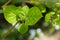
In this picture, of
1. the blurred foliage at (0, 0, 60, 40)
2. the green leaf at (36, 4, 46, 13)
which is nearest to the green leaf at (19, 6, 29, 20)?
the blurred foliage at (0, 0, 60, 40)

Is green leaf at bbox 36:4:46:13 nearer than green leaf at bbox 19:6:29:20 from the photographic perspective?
No

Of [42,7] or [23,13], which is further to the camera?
[42,7]

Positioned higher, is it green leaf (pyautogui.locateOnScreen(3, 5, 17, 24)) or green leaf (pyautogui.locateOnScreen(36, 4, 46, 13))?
green leaf (pyautogui.locateOnScreen(3, 5, 17, 24))

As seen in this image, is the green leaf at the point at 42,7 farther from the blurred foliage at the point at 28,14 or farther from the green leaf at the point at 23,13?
the green leaf at the point at 23,13

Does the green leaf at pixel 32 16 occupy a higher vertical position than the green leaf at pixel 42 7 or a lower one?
higher

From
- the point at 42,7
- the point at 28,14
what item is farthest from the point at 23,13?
the point at 42,7

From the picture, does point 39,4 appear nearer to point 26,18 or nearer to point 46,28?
point 26,18

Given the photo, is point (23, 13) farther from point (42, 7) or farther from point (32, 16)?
point (42, 7)

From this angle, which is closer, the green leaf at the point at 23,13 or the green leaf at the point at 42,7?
the green leaf at the point at 23,13

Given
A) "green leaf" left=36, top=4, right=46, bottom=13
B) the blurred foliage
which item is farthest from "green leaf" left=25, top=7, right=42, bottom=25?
"green leaf" left=36, top=4, right=46, bottom=13

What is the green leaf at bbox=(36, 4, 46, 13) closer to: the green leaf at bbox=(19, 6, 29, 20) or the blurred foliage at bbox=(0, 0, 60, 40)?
the blurred foliage at bbox=(0, 0, 60, 40)

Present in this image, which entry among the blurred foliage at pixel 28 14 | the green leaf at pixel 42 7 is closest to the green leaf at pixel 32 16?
the blurred foliage at pixel 28 14
